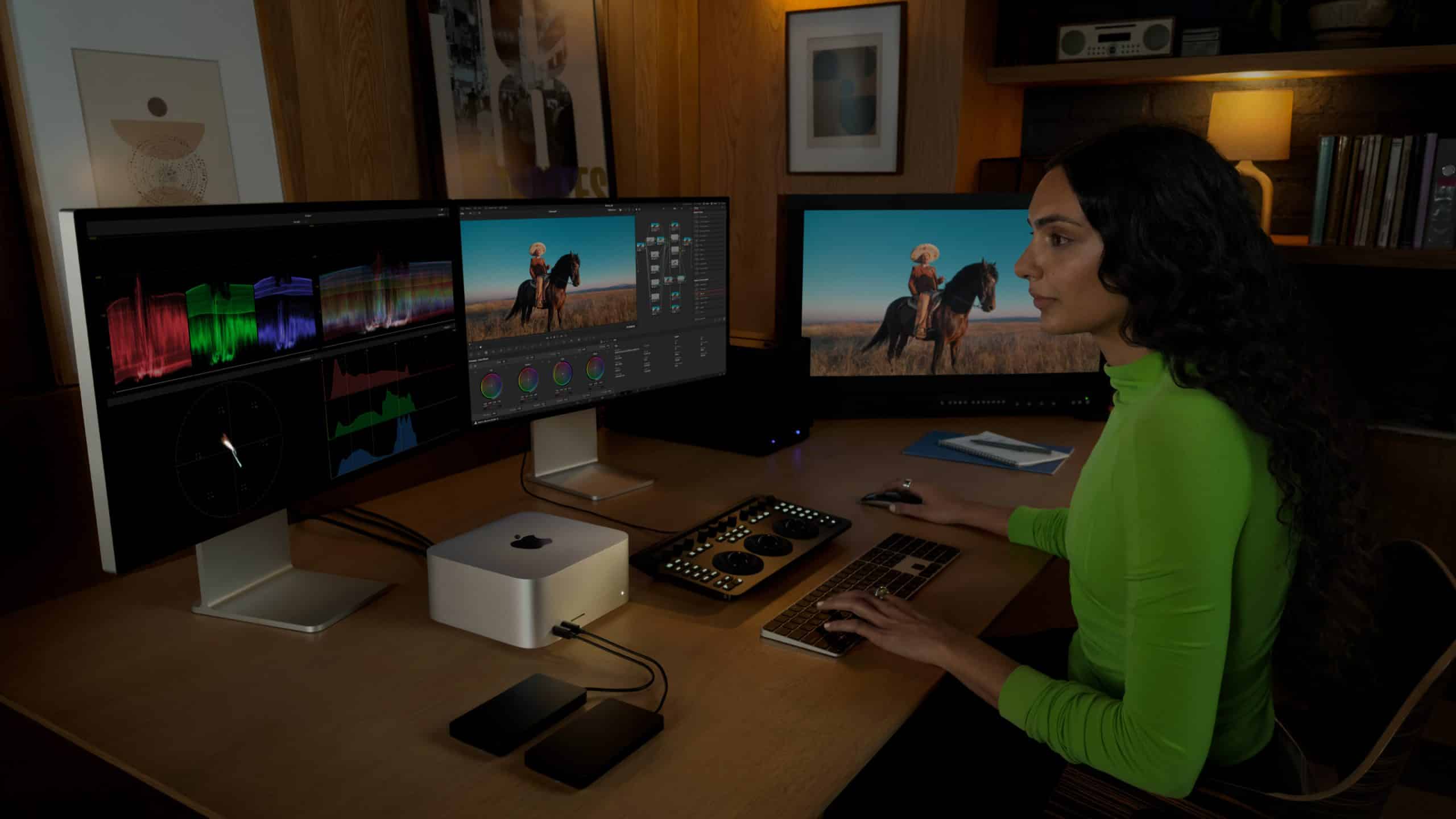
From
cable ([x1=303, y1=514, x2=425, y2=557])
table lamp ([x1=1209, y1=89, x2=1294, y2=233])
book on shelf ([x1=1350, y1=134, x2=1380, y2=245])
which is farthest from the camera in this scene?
table lamp ([x1=1209, y1=89, x2=1294, y2=233])

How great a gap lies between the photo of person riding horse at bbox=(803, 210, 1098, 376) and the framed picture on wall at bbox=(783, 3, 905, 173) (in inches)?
29.6

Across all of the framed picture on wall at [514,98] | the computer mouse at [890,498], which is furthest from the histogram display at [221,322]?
the computer mouse at [890,498]

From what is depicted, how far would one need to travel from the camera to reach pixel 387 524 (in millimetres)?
1639

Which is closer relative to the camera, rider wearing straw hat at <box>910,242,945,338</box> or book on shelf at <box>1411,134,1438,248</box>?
rider wearing straw hat at <box>910,242,945,338</box>

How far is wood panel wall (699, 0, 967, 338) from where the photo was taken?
2820 mm

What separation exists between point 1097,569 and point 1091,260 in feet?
1.20

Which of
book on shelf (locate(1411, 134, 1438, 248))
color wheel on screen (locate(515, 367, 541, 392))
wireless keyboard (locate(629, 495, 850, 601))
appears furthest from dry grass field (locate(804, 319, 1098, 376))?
book on shelf (locate(1411, 134, 1438, 248))

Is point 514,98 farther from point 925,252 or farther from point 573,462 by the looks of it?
point 925,252

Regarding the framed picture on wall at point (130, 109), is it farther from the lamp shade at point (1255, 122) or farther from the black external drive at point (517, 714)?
the lamp shade at point (1255, 122)

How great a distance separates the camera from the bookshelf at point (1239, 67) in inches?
99.3

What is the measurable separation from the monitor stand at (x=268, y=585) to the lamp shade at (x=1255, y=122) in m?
2.56

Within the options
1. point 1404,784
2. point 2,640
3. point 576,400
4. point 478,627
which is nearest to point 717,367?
point 576,400

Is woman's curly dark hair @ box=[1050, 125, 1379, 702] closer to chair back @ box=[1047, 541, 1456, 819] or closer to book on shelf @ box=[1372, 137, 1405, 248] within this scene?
chair back @ box=[1047, 541, 1456, 819]

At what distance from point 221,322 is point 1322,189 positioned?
109 inches
